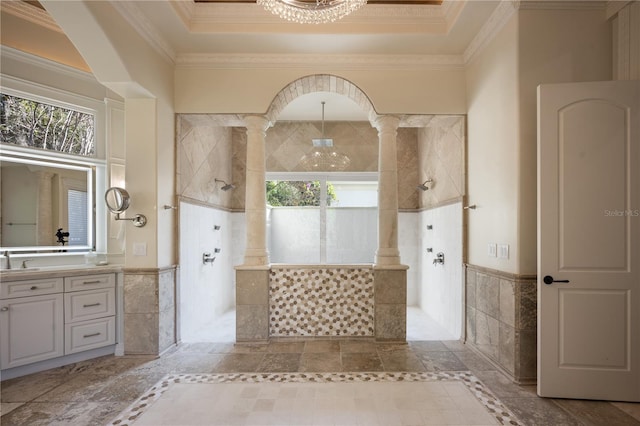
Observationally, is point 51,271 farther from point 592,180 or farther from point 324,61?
point 592,180

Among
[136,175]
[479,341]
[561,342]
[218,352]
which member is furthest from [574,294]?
[136,175]

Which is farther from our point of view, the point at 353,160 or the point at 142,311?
the point at 353,160

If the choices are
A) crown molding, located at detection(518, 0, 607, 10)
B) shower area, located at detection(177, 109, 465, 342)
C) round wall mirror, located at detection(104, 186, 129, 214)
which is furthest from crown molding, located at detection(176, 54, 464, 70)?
round wall mirror, located at detection(104, 186, 129, 214)

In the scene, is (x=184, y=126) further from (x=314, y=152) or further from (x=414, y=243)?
(x=414, y=243)

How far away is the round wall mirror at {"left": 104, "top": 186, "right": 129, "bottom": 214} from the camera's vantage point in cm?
309

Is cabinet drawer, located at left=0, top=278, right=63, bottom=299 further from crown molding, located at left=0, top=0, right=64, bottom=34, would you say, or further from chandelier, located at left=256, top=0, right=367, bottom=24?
chandelier, located at left=256, top=0, right=367, bottom=24

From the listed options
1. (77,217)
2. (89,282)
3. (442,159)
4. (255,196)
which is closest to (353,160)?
(442,159)

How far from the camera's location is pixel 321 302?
3.65 metres

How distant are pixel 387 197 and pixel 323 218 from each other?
213 cm

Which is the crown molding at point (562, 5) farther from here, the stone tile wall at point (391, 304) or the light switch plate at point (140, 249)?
the light switch plate at point (140, 249)

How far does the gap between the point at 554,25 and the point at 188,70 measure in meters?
3.41

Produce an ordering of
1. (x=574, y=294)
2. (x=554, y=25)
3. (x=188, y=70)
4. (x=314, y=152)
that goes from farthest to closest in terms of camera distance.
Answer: (x=314, y=152) → (x=188, y=70) → (x=554, y=25) → (x=574, y=294)

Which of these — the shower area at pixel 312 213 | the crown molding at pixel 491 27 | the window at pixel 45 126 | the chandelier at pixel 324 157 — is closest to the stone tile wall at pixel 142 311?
the shower area at pixel 312 213

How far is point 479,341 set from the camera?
Answer: 321cm
